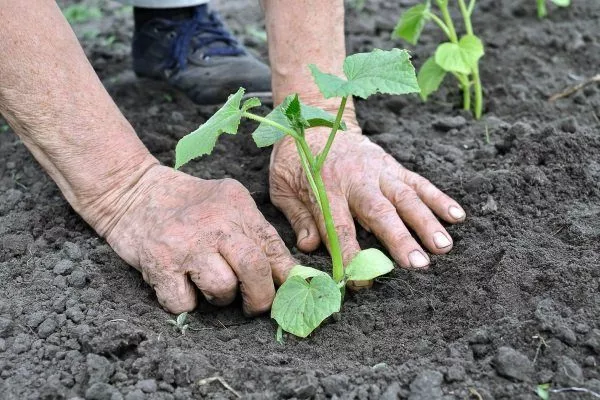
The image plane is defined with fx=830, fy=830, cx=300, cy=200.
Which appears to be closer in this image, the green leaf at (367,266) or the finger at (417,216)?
Answer: the green leaf at (367,266)

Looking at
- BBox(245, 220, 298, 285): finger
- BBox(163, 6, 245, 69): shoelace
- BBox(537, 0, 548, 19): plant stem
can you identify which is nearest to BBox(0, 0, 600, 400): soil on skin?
BBox(245, 220, 298, 285): finger

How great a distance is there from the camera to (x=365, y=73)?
1646 mm

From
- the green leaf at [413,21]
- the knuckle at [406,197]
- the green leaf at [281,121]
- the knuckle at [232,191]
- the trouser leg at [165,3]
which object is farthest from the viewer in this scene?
the trouser leg at [165,3]

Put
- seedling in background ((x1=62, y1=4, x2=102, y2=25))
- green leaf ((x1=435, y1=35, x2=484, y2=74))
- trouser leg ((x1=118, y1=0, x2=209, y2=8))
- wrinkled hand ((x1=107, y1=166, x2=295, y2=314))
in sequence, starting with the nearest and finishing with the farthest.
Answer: wrinkled hand ((x1=107, y1=166, x2=295, y2=314)) → green leaf ((x1=435, y1=35, x2=484, y2=74)) → trouser leg ((x1=118, y1=0, x2=209, y2=8)) → seedling in background ((x1=62, y1=4, x2=102, y2=25))

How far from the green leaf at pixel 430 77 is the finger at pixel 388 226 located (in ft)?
2.11

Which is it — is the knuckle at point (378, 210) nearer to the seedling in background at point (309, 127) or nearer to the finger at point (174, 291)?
the seedling in background at point (309, 127)

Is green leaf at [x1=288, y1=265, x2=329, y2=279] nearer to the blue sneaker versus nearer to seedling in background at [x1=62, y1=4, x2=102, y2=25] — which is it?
the blue sneaker

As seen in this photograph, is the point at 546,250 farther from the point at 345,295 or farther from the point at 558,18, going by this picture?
the point at 558,18

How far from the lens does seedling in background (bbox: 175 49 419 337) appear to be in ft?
5.26

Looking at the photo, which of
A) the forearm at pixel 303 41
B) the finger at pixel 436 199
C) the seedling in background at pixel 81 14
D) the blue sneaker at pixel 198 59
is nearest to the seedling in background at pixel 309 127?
the finger at pixel 436 199

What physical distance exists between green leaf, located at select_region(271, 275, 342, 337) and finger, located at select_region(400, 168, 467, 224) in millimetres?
492

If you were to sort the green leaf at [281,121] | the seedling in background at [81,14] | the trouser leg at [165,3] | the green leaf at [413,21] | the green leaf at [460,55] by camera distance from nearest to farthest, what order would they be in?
1. the green leaf at [281,121]
2. the green leaf at [460,55]
3. the green leaf at [413,21]
4. the trouser leg at [165,3]
5. the seedling in background at [81,14]

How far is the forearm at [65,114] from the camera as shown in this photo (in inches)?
76.2

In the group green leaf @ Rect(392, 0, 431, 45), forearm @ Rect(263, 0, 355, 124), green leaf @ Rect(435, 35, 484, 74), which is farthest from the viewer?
green leaf @ Rect(392, 0, 431, 45)
